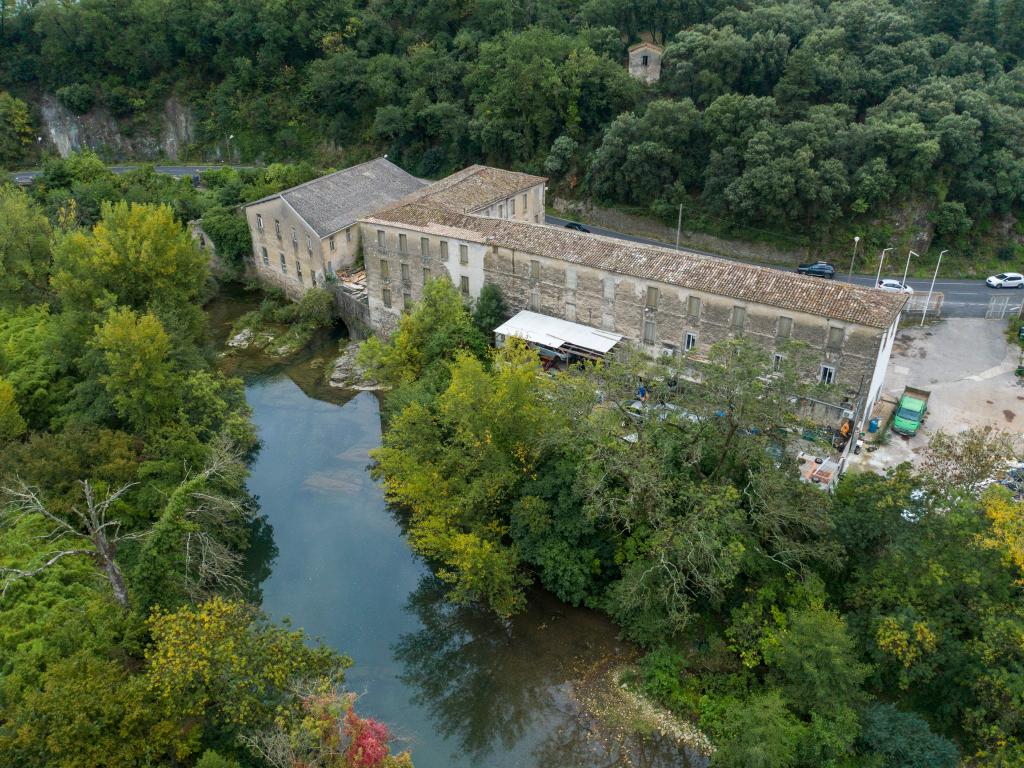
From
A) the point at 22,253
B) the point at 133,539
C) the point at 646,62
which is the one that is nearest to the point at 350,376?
the point at 133,539

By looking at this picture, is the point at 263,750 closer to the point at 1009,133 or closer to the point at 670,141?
the point at 670,141

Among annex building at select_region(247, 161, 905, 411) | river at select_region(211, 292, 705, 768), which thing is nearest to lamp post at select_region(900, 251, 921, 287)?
annex building at select_region(247, 161, 905, 411)

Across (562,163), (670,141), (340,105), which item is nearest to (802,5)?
(670,141)

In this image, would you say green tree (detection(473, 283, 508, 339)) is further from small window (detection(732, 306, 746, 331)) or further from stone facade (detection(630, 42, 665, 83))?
stone facade (detection(630, 42, 665, 83))

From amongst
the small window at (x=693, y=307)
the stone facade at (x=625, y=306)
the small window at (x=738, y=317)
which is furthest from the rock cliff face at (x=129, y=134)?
the small window at (x=738, y=317)

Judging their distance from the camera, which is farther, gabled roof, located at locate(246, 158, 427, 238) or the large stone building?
gabled roof, located at locate(246, 158, 427, 238)

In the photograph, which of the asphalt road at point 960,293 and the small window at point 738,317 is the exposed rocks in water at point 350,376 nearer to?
the small window at point 738,317
